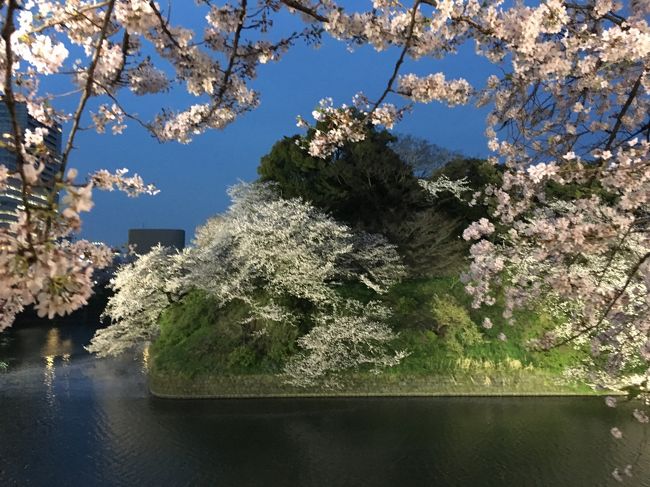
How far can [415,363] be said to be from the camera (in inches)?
590

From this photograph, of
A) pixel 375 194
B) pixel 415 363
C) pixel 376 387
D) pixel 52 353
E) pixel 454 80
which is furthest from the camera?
pixel 52 353

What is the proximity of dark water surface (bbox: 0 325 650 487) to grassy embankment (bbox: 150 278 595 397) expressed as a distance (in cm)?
52

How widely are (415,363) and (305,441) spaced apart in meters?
5.14

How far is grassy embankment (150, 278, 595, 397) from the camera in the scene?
1446 cm

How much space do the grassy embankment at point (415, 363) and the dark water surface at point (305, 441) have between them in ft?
1.69

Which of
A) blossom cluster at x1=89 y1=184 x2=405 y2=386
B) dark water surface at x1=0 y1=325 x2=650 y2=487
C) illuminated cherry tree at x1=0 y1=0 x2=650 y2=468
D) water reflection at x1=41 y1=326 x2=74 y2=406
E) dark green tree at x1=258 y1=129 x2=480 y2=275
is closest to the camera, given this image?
illuminated cherry tree at x1=0 y1=0 x2=650 y2=468

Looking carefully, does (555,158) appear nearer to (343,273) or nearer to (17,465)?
(17,465)

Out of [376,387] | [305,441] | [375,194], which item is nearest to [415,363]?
[376,387]

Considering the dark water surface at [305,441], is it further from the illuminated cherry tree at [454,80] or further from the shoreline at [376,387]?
the illuminated cherry tree at [454,80]

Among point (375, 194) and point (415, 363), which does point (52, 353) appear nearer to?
point (375, 194)

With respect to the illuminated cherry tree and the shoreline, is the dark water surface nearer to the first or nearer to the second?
the shoreline

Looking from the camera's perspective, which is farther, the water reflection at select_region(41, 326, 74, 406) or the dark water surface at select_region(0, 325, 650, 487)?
the water reflection at select_region(41, 326, 74, 406)

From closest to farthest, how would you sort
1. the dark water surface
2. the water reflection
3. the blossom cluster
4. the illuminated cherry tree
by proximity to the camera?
the illuminated cherry tree
the dark water surface
the blossom cluster
the water reflection

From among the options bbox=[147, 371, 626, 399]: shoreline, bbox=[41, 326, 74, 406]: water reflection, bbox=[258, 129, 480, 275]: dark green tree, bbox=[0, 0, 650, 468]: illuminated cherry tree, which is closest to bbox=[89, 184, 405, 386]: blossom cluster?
bbox=[147, 371, 626, 399]: shoreline
